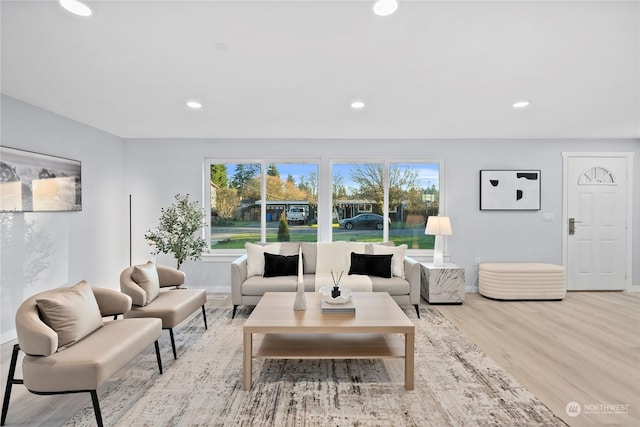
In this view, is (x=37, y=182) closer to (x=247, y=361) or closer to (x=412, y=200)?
(x=247, y=361)

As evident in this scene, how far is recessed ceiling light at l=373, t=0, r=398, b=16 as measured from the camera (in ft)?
5.71

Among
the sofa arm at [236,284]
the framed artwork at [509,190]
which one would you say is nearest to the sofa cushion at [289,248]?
the sofa arm at [236,284]

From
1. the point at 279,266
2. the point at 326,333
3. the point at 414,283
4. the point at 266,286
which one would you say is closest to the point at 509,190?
the point at 414,283

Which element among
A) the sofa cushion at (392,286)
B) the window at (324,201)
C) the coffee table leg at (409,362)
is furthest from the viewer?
the window at (324,201)

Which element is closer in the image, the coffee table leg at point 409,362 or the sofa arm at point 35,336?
the sofa arm at point 35,336

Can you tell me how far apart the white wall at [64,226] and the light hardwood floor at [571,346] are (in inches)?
181

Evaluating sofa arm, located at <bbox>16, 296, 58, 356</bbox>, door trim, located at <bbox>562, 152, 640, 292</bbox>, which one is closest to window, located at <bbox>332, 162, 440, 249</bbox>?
door trim, located at <bbox>562, 152, 640, 292</bbox>

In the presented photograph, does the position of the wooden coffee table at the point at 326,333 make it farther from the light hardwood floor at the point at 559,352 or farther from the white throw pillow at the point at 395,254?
the white throw pillow at the point at 395,254

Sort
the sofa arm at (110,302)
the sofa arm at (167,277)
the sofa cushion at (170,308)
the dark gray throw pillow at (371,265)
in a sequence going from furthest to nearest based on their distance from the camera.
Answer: the dark gray throw pillow at (371,265) → the sofa arm at (167,277) → the sofa cushion at (170,308) → the sofa arm at (110,302)

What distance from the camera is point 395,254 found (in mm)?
4402

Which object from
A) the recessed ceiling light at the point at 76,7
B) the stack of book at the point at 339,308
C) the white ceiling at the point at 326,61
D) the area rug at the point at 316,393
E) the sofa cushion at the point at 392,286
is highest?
the white ceiling at the point at 326,61

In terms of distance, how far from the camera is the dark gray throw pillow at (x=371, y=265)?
13.8 feet

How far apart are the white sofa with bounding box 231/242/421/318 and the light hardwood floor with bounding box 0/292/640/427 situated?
2.19 ft

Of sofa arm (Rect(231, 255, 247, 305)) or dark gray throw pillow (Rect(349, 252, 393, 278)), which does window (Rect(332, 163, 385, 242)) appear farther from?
sofa arm (Rect(231, 255, 247, 305))
